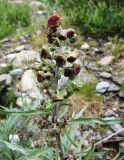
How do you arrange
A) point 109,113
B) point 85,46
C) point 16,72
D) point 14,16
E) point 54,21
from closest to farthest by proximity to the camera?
point 54,21 < point 109,113 < point 16,72 < point 85,46 < point 14,16

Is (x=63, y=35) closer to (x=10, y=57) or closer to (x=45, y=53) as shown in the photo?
(x=45, y=53)

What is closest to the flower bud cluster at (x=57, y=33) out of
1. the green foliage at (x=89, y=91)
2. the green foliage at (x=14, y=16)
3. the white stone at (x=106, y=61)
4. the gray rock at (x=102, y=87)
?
the green foliage at (x=89, y=91)

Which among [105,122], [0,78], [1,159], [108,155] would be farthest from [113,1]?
[105,122]

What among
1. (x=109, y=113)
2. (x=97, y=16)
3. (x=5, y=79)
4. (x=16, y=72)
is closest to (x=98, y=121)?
(x=109, y=113)

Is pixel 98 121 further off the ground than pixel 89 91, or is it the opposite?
pixel 98 121

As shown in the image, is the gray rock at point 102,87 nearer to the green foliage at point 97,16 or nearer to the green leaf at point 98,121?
the green foliage at point 97,16

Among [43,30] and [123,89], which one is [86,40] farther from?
[123,89]
